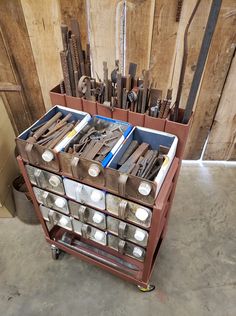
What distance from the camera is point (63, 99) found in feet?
4.15

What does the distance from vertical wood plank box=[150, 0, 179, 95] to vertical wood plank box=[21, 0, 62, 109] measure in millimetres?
603

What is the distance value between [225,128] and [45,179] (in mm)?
1547

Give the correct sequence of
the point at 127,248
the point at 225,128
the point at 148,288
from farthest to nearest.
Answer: the point at 225,128
the point at 148,288
the point at 127,248

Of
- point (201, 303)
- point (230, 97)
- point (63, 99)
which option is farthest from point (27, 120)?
point (201, 303)

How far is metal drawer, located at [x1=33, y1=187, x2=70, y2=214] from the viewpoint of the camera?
122 centimetres

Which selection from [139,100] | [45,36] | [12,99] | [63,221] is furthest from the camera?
[12,99]

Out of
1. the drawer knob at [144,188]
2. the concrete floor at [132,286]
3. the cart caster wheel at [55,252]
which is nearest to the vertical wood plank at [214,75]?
the concrete floor at [132,286]

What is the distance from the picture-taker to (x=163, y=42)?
1.55m

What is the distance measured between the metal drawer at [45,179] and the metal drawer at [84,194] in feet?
0.12

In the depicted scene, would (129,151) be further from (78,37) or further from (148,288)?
(148,288)

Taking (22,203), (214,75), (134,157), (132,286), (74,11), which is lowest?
(132,286)

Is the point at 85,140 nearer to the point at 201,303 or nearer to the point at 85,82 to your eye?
the point at 85,82

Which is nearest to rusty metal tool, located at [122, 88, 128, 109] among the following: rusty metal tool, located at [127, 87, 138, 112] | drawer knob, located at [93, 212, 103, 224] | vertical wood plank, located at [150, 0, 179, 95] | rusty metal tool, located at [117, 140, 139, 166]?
rusty metal tool, located at [127, 87, 138, 112]

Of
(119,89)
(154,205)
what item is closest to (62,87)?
(119,89)
